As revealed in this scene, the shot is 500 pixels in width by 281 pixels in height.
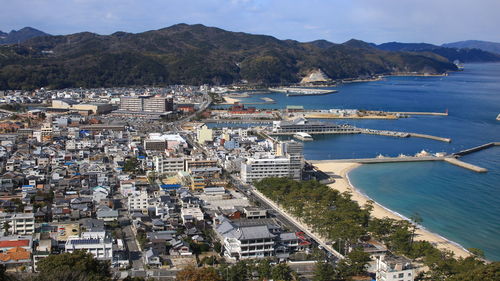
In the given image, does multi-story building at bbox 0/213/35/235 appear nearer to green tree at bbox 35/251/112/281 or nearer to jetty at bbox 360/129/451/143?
green tree at bbox 35/251/112/281

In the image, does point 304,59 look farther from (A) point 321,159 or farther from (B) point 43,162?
(B) point 43,162

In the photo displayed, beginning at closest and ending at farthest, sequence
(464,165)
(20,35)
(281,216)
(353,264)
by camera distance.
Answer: (353,264), (281,216), (464,165), (20,35)

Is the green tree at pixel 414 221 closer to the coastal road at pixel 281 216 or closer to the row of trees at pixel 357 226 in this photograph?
the row of trees at pixel 357 226

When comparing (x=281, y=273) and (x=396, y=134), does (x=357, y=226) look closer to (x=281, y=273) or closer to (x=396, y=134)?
(x=281, y=273)

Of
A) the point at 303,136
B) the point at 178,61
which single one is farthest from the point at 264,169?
the point at 178,61

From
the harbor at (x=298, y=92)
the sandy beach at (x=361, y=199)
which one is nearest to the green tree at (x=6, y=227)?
the sandy beach at (x=361, y=199)
